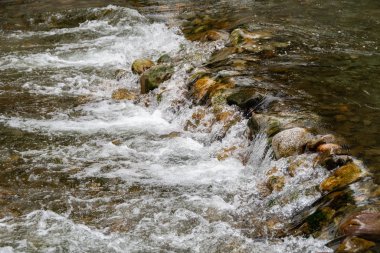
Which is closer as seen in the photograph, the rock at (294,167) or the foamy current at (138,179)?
the foamy current at (138,179)

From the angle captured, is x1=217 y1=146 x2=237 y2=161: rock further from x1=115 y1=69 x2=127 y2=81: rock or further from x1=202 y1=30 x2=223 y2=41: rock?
x1=202 y1=30 x2=223 y2=41: rock

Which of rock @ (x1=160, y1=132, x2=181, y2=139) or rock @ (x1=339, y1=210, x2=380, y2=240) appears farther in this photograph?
rock @ (x1=160, y1=132, x2=181, y2=139)

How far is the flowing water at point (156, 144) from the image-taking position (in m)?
4.89

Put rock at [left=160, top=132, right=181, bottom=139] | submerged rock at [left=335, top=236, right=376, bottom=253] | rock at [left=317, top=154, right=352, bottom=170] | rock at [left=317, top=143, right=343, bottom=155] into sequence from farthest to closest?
rock at [left=160, top=132, right=181, bottom=139] → rock at [left=317, top=143, right=343, bottom=155] → rock at [left=317, top=154, right=352, bottom=170] → submerged rock at [left=335, top=236, right=376, bottom=253]

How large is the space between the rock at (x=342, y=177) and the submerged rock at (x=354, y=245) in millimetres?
979

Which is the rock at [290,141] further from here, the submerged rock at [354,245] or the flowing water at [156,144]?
the submerged rock at [354,245]

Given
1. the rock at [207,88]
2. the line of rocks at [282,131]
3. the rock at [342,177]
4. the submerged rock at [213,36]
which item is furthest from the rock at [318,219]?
the submerged rock at [213,36]

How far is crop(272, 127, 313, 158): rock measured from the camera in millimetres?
5688

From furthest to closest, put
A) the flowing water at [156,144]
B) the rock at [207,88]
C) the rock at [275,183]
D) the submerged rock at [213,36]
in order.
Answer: the submerged rock at [213,36]
the rock at [207,88]
the rock at [275,183]
the flowing water at [156,144]

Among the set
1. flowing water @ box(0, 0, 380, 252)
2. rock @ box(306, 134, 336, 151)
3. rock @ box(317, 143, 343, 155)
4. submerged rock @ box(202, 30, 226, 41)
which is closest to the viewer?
flowing water @ box(0, 0, 380, 252)

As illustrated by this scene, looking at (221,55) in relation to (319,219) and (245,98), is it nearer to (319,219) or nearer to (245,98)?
(245,98)

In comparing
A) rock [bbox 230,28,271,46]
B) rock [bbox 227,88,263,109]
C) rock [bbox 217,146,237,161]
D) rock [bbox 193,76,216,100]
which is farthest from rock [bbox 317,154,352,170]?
rock [bbox 230,28,271,46]

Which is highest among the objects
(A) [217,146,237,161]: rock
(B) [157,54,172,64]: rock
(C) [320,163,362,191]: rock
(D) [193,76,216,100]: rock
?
(C) [320,163,362,191]: rock

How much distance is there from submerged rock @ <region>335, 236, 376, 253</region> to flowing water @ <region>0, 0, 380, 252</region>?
0.26m
